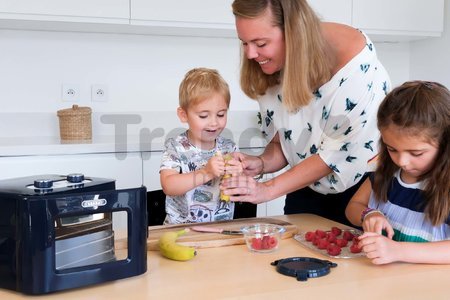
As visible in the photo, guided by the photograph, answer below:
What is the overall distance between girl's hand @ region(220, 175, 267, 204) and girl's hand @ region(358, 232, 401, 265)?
0.41 meters

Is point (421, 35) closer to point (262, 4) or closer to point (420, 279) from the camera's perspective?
point (262, 4)

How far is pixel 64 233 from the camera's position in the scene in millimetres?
1059

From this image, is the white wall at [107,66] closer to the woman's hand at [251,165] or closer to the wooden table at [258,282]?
the woman's hand at [251,165]

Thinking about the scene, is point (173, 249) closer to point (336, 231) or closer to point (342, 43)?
point (336, 231)

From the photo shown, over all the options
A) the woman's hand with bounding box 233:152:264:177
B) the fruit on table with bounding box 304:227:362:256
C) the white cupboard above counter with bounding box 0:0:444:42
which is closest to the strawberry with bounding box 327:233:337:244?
the fruit on table with bounding box 304:227:362:256

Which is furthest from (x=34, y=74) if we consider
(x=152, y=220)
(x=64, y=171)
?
(x=152, y=220)

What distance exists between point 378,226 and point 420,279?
0.20 m

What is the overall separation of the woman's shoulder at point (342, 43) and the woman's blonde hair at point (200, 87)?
12.8 inches

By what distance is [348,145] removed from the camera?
1643 mm

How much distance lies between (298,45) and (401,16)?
1.85 metres

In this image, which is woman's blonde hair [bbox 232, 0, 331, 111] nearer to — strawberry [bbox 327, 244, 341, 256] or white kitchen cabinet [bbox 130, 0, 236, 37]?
strawberry [bbox 327, 244, 341, 256]

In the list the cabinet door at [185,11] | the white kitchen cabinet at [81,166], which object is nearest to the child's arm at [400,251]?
the white kitchen cabinet at [81,166]

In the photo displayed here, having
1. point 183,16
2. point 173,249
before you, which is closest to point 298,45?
point 173,249

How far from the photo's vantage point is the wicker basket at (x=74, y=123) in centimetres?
272
